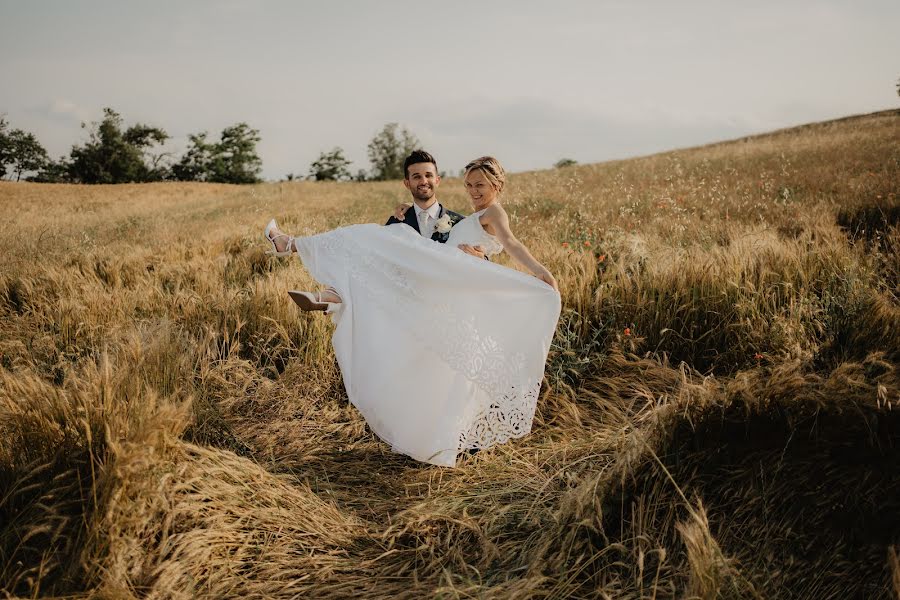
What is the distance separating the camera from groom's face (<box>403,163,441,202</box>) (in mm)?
3713

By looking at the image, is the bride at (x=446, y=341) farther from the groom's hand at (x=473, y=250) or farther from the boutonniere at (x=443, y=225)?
the boutonniere at (x=443, y=225)

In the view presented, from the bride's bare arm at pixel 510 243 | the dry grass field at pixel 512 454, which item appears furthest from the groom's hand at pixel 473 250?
the dry grass field at pixel 512 454

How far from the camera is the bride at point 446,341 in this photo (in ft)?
9.81

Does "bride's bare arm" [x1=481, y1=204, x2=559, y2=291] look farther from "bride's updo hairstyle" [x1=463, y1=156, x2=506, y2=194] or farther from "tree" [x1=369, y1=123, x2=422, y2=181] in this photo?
"tree" [x1=369, y1=123, x2=422, y2=181]

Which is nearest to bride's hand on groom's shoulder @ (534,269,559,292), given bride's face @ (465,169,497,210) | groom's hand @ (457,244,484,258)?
groom's hand @ (457,244,484,258)

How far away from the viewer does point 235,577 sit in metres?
2.16

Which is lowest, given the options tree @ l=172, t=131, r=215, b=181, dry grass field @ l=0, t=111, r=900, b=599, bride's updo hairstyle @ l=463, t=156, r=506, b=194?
dry grass field @ l=0, t=111, r=900, b=599

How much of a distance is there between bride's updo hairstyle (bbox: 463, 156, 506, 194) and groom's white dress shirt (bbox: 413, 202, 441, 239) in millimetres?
607

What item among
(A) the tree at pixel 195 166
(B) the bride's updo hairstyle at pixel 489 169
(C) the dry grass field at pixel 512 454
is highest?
(A) the tree at pixel 195 166

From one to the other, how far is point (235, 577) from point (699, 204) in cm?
825

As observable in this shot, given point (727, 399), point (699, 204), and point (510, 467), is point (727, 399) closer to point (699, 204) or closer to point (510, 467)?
point (510, 467)

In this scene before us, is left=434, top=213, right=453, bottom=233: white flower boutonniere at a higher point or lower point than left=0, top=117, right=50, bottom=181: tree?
lower

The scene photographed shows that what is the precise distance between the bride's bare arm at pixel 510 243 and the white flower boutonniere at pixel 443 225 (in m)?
0.48

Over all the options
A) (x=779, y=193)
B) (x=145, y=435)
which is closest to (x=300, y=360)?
(x=145, y=435)
